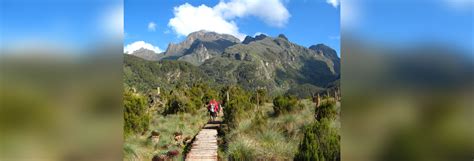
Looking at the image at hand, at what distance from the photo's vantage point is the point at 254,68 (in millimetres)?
23969

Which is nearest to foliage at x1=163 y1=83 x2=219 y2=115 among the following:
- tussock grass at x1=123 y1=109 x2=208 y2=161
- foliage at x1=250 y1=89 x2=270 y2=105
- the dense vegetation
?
the dense vegetation

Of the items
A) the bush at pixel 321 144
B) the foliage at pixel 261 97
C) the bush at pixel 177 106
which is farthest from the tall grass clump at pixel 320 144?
the foliage at pixel 261 97

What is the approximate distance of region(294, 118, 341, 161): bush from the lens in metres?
3.25

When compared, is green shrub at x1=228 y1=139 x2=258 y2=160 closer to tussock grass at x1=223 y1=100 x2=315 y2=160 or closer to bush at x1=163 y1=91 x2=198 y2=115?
tussock grass at x1=223 y1=100 x2=315 y2=160

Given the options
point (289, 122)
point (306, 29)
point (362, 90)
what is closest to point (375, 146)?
point (362, 90)

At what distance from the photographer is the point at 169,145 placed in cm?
636

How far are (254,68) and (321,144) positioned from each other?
20.7 m

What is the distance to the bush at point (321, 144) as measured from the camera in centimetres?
325

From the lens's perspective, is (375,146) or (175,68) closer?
(375,146)

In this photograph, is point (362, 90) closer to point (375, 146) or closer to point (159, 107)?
point (375, 146)

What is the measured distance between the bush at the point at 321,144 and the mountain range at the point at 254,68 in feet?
6.04

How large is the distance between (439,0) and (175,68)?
22.7 metres

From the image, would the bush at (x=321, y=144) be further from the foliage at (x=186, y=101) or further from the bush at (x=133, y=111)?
the foliage at (x=186, y=101)

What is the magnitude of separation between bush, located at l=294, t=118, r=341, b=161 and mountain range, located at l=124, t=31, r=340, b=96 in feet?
6.04
